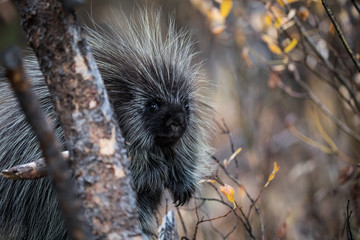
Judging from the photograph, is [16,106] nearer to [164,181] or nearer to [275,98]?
[164,181]

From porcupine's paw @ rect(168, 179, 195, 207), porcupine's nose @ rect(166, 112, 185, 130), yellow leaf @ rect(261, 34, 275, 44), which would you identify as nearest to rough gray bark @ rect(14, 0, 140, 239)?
porcupine's nose @ rect(166, 112, 185, 130)

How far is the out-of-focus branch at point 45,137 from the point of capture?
1005mm

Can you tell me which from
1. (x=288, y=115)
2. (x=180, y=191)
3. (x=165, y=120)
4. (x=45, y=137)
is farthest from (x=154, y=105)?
(x=288, y=115)

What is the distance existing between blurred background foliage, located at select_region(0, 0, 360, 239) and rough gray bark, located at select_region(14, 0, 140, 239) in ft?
0.76

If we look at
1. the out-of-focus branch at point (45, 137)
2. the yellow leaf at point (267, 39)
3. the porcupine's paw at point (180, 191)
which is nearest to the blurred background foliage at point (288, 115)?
the yellow leaf at point (267, 39)

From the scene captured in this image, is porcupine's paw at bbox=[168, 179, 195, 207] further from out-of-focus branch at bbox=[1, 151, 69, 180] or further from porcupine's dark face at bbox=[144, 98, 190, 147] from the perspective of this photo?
out-of-focus branch at bbox=[1, 151, 69, 180]

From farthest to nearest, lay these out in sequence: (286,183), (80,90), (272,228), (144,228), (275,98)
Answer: (275,98), (286,183), (272,228), (144,228), (80,90)

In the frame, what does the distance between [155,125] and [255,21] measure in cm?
220

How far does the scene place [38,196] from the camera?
251 cm

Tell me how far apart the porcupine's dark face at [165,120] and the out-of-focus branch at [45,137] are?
1394 mm

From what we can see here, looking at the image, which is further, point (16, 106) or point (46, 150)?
point (16, 106)

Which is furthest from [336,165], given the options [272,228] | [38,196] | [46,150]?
[46,150]

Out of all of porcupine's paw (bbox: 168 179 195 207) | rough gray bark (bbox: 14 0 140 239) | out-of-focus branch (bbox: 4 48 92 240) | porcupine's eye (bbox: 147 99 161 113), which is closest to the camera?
out-of-focus branch (bbox: 4 48 92 240)

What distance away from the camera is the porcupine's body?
8.29 ft
